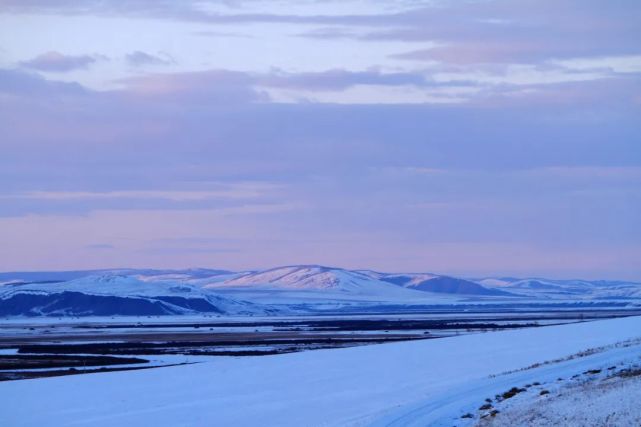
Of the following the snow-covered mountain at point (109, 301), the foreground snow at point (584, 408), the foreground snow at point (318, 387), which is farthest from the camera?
the snow-covered mountain at point (109, 301)

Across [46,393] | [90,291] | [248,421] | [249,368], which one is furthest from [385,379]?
[90,291]

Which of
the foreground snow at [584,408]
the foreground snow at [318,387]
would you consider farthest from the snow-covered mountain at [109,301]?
the foreground snow at [584,408]

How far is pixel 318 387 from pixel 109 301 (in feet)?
480

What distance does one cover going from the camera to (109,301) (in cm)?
17388

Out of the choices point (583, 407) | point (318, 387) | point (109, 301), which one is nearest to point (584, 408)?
point (583, 407)

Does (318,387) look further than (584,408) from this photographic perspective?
Yes

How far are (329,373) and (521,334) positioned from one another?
13.8m

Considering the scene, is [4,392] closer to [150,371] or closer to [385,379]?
[150,371]

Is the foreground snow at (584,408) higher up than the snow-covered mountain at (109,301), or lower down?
lower down

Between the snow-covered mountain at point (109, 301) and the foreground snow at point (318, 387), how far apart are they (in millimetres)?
132863

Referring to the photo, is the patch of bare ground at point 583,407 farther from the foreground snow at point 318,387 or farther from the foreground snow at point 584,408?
the foreground snow at point 318,387

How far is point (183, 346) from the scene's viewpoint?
67562 millimetres

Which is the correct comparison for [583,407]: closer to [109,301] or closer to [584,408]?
[584,408]

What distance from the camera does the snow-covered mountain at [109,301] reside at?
552 feet
